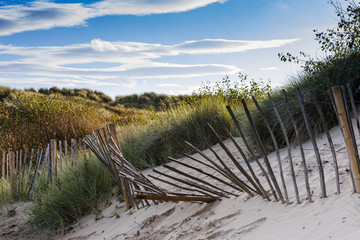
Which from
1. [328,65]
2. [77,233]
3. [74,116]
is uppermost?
[74,116]

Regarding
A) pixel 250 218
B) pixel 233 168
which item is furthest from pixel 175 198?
pixel 233 168

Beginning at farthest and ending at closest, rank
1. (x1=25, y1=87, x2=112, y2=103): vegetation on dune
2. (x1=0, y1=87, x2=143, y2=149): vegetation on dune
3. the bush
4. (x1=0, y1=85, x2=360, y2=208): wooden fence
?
(x1=25, y1=87, x2=112, y2=103): vegetation on dune → (x1=0, y1=87, x2=143, y2=149): vegetation on dune → the bush → (x1=0, y1=85, x2=360, y2=208): wooden fence

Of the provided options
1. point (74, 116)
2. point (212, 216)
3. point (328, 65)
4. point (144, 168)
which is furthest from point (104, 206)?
point (74, 116)

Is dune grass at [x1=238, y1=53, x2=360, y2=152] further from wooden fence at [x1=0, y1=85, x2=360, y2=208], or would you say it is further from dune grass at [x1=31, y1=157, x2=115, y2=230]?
dune grass at [x1=31, y1=157, x2=115, y2=230]

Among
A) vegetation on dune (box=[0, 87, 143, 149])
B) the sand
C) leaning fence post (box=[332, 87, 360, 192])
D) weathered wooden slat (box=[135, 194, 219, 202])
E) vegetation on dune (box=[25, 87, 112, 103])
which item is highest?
vegetation on dune (box=[25, 87, 112, 103])

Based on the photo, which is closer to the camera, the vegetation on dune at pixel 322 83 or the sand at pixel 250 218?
the sand at pixel 250 218

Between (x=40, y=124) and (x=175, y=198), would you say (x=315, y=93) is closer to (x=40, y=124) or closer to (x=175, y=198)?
(x=175, y=198)

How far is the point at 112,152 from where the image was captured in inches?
183

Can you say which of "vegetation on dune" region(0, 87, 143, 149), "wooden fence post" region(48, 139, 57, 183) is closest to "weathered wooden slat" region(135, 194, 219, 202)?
"wooden fence post" region(48, 139, 57, 183)

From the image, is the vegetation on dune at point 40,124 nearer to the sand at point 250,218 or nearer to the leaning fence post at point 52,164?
the leaning fence post at point 52,164

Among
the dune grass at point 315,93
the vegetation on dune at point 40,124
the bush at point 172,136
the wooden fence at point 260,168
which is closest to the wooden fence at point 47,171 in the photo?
the bush at point 172,136

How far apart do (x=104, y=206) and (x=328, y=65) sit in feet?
15.3

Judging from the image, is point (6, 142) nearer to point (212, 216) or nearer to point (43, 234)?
point (43, 234)

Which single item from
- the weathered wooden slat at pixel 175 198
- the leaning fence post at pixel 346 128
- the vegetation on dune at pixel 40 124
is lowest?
the weathered wooden slat at pixel 175 198
